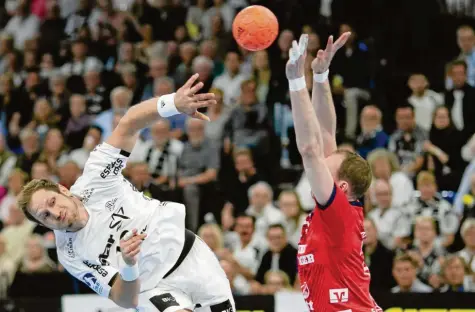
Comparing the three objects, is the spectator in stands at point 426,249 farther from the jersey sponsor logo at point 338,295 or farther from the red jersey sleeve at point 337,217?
the red jersey sleeve at point 337,217

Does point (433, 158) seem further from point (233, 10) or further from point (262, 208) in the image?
point (233, 10)

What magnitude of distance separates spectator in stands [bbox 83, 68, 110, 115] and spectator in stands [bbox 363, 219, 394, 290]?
6.73 meters

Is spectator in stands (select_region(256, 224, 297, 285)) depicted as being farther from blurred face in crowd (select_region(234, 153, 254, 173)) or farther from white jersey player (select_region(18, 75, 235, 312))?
white jersey player (select_region(18, 75, 235, 312))

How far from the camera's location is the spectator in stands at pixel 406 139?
14.5 m

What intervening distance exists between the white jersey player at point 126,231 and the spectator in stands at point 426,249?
14.9 feet

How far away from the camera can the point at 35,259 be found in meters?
14.1

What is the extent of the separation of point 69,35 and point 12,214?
20.3 ft

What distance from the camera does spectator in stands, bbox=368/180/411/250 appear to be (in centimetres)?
1305

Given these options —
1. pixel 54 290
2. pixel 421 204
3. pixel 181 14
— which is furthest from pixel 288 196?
pixel 181 14

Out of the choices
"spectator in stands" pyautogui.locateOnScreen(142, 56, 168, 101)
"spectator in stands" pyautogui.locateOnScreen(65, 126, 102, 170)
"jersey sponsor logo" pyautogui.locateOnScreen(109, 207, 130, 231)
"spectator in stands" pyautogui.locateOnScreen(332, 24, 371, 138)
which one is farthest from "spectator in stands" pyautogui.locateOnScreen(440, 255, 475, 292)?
"spectator in stands" pyautogui.locateOnScreen(142, 56, 168, 101)

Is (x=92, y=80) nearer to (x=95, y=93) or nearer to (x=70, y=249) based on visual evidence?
(x=95, y=93)

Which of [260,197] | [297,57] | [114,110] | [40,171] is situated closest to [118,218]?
[297,57]

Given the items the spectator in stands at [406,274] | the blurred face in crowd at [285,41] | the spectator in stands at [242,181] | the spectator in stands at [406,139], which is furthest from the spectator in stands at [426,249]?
the blurred face in crowd at [285,41]

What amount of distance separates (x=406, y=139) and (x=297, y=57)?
7.98m
